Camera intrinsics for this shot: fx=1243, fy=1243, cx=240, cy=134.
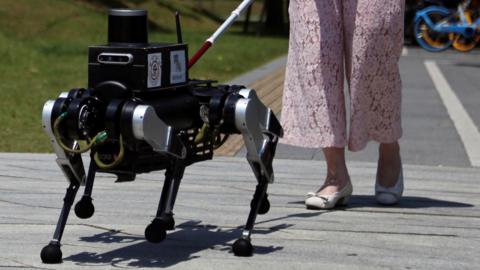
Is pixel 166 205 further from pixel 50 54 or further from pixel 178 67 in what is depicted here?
pixel 50 54

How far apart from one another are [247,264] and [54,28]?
1926cm

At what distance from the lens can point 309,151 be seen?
9133 millimetres

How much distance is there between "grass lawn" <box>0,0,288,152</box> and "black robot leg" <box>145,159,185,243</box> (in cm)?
363

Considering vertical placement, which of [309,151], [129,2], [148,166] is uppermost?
[148,166]

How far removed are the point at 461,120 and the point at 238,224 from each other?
585 centimetres

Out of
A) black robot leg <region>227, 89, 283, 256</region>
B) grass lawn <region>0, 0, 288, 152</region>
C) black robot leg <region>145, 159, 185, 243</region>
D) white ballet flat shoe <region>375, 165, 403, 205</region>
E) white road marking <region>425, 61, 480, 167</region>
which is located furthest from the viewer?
grass lawn <region>0, 0, 288, 152</region>

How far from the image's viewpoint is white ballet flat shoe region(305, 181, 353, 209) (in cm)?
656

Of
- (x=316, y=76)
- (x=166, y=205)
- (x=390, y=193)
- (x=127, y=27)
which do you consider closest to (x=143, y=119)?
(x=127, y=27)

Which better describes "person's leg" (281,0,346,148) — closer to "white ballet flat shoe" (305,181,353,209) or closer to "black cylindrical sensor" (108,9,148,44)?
"white ballet flat shoe" (305,181,353,209)

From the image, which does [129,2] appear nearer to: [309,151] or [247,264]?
[309,151]

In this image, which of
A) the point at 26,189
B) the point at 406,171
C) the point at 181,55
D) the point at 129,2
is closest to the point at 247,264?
the point at 181,55

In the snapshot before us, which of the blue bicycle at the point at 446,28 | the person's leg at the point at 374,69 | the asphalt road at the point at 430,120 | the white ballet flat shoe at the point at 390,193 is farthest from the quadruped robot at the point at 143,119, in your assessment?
the blue bicycle at the point at 446,28

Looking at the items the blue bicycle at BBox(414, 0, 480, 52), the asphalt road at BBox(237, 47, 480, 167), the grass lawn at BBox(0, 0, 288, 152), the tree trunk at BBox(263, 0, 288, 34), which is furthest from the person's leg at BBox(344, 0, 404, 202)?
the tree trunk at BBox(263, 0, 288, 34)

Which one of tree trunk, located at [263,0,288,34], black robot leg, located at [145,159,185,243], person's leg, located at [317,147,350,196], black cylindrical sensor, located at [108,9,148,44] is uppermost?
black cylindrical sensor, located at [108,9,148,44]
